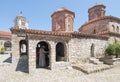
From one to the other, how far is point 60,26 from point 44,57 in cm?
822

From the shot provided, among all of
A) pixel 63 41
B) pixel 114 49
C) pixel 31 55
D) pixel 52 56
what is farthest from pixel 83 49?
pixel 31 55

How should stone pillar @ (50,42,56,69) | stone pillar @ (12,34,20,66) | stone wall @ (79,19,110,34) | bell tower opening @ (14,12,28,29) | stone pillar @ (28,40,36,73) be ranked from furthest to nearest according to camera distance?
1. bell tower opening @ (14,12,28,29)
2. stone wall @ (79,19,110,34)
3. stone pillar @ (12,34,20,66)
4. stone pillar @ (50,42,56,69)
5. stone pillar @ (28,40,36,73)

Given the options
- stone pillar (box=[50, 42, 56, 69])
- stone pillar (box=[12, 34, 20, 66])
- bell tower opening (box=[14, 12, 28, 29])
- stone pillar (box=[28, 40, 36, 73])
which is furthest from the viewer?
bell tower opening (box=[14, 12, 28, 29])

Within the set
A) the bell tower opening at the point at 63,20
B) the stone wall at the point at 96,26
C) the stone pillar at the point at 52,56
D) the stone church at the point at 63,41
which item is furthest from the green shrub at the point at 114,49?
the stone pillar at the point at 52,56

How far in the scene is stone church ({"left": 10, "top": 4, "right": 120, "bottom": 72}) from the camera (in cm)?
1023

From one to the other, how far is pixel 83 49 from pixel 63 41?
9.23 ft

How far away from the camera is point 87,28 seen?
2072 centimetres

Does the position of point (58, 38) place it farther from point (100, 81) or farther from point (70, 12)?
point (70, 12)

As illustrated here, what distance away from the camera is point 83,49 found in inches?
517

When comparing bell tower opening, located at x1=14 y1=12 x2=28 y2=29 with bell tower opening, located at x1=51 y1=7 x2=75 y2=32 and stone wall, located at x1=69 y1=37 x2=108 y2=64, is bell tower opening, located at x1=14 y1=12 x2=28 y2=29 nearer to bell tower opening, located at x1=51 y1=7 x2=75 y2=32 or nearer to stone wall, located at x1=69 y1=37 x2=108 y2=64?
bell tower opening, located at x1=51 y1=7 x2=75 y2=32

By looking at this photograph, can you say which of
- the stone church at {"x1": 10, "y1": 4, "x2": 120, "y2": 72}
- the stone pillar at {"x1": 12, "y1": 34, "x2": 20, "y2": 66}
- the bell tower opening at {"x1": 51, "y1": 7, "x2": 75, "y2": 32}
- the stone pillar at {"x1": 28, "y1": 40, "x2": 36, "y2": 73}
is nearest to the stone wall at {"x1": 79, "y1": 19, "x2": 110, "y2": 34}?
the stone church at {"x1": 10, "y1": 4, "x2": 120, "y2": 72}

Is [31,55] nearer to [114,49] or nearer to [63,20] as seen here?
[114,49]

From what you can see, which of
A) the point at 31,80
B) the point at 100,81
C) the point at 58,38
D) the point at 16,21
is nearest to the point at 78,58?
the point at 58,38

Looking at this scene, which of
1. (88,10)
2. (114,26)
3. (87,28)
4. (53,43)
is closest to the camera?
(53,43)
